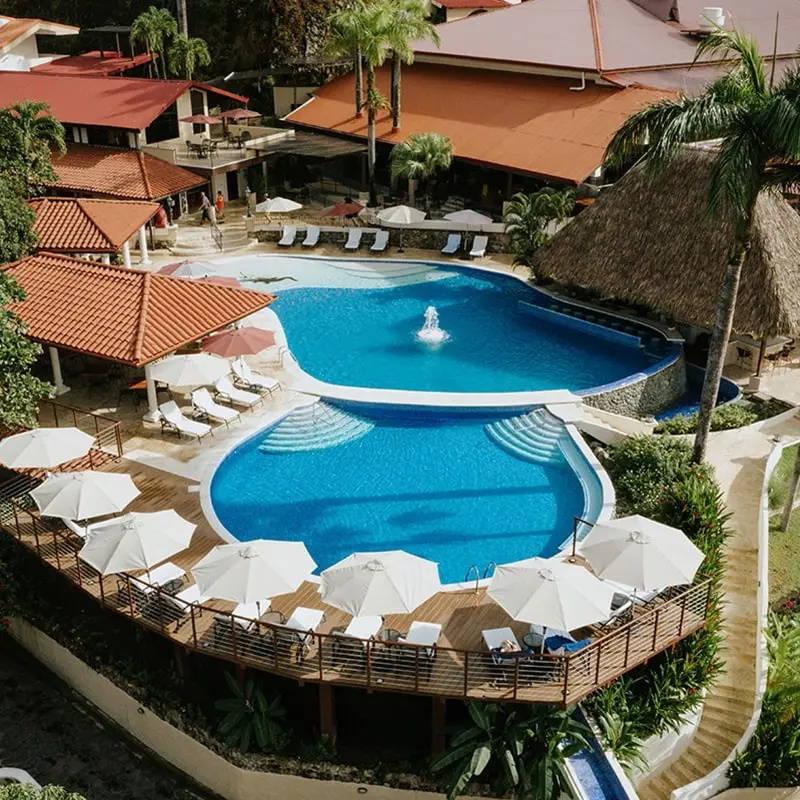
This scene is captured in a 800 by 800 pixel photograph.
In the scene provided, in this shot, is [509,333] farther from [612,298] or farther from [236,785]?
[236,785]

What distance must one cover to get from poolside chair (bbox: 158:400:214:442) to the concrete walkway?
12897 mm

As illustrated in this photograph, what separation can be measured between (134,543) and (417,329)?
52.7ft

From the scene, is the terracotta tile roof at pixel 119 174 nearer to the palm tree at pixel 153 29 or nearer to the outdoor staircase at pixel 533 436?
the palm tree at pixel 153 29

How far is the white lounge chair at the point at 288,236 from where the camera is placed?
127 feet

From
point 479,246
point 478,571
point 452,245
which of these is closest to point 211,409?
point 478,571

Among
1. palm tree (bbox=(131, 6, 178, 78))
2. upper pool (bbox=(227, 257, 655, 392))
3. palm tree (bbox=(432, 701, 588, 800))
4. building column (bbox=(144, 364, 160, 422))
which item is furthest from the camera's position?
palm tree (bbox=(131, 6, 178, 78))

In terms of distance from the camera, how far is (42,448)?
66.0 feet

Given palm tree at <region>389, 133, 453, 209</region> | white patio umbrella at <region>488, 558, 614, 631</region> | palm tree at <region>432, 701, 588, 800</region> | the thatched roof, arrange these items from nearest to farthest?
white patio umbrella at <region>488, 558, 614, 631</region>
palm tree at <region>432, 701, 588, 800</region>
the thatched roof
palm tree at <region>389, 133, 453, 209</region>

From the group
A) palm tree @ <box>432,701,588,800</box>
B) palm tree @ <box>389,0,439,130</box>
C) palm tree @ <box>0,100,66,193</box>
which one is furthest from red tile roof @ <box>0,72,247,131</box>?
palm tree @ <box>432,701,588,800</box>

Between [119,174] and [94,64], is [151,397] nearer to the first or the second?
[119,174]

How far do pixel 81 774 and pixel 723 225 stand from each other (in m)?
22.5

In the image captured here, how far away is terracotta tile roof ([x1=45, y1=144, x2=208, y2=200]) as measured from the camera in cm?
3681

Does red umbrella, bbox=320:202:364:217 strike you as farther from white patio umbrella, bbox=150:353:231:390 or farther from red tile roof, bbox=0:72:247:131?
white patio umbrella, bbox=150:353:231:390

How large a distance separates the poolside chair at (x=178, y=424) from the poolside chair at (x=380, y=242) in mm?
15933
